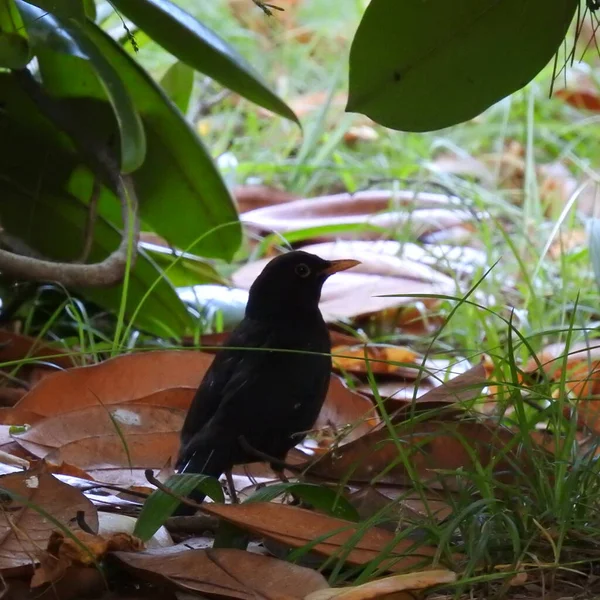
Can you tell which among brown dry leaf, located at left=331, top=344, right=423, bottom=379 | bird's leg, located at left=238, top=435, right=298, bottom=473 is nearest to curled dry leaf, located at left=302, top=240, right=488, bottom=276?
brown dry leaf, located at left=331, top=344, right=423, bottom=379

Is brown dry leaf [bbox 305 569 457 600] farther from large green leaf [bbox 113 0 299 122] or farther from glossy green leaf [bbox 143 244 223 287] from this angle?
glossy green leaf [bbox 143 244 223 287]

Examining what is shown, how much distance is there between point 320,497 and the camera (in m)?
1.54

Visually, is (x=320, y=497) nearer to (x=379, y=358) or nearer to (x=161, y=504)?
(x=161, y=504)

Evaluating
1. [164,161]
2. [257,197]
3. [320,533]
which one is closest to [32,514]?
[320,533]

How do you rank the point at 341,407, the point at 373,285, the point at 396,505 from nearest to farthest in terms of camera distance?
the point at 396,505 → the point at 341,407 → the point at 373,285

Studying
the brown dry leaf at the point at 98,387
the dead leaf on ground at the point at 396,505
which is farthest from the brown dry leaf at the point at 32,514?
the brown dry leaf at the point at 98,387

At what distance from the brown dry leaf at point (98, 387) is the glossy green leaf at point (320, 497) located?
0.62 m

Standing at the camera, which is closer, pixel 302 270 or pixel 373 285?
pixel 302 270

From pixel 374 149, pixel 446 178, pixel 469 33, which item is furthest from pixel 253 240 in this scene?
pixel 469 33

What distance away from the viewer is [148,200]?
2604mm

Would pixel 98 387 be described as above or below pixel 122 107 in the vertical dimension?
below

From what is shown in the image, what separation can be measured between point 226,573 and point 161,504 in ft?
0.49

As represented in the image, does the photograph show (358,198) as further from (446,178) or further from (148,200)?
(148,200)

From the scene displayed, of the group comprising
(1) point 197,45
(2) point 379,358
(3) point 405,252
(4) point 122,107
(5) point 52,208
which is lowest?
(2) point 379,358
